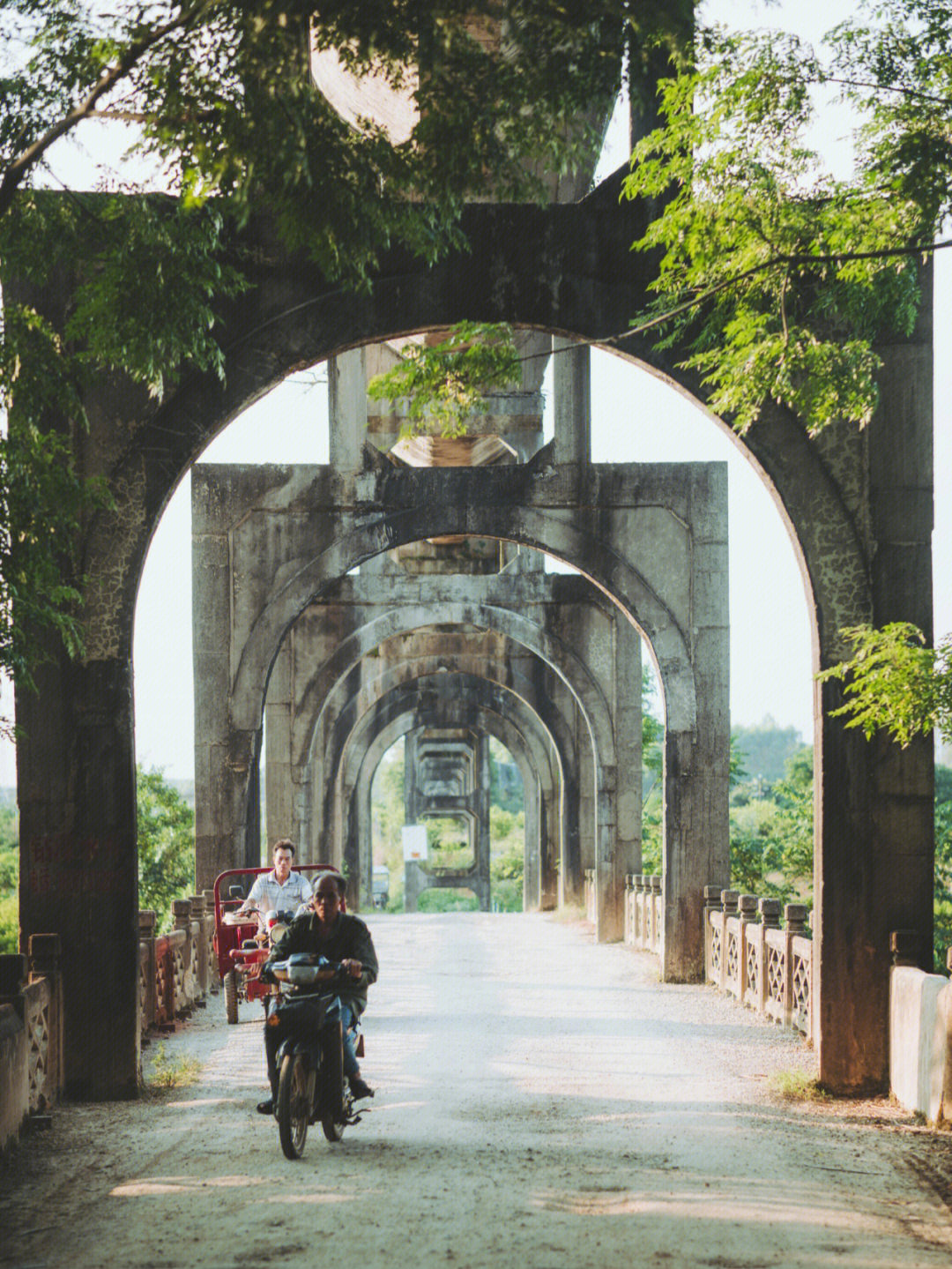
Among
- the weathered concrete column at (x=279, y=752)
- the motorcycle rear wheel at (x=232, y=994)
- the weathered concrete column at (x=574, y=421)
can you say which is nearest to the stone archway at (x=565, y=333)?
the motorcycle rear wheel at (x=232, y=994)

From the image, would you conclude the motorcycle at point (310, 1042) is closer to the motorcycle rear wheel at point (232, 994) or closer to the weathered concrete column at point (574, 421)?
the motorcycle rear wheel at point (232, 994)

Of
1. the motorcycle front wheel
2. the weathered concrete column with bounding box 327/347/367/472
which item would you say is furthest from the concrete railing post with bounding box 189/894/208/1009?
the motorcycle front wheel

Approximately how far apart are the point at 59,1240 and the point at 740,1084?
494cm

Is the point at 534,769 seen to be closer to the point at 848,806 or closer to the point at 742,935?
the point at 742,935

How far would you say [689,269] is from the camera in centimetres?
754

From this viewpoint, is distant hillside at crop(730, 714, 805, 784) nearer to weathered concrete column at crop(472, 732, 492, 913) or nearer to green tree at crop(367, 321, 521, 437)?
weathered concrete column at crop(472, 732, 492, 913)

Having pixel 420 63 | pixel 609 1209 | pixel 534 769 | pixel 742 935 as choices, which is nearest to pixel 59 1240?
pixel 609 1209

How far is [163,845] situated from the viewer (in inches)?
1177

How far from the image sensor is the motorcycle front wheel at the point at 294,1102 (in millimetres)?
6492

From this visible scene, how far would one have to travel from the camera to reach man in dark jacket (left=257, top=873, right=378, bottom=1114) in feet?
23.4

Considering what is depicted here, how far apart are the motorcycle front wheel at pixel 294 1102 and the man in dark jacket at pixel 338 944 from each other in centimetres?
40

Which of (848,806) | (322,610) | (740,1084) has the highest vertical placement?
(322,610)

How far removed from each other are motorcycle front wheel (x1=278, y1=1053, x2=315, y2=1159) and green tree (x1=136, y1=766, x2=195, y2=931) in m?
22.5

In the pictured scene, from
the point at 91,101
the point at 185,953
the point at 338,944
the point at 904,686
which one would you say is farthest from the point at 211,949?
the point at 91,101
